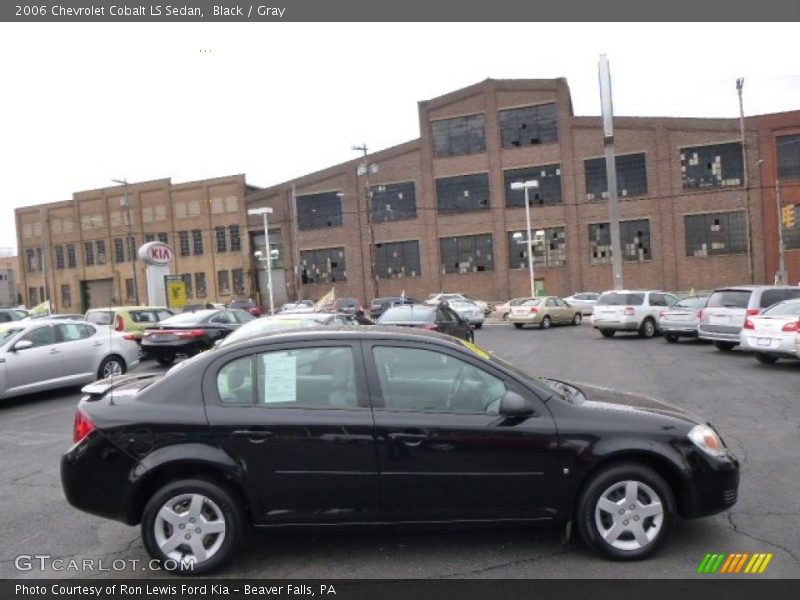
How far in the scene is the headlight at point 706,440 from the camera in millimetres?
4375

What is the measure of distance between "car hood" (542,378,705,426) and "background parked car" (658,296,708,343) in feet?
49.5

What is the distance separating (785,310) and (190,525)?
40.4 ft

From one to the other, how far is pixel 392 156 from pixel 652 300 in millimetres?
34939

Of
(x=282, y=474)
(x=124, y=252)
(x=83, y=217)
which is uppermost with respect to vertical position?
(x=83, y=217)

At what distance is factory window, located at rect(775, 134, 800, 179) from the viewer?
147 feet

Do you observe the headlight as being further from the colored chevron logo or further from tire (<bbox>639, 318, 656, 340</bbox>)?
tire (<bbox>639, 318, 656, 340</bbox>)

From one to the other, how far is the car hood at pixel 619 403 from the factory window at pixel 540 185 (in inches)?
Result: 1820

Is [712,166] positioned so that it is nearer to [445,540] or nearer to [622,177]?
[622,177]

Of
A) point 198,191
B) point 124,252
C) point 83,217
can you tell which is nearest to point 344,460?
point 198,191

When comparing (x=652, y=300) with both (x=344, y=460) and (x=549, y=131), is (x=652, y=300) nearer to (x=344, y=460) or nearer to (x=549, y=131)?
(x=344, y=460)

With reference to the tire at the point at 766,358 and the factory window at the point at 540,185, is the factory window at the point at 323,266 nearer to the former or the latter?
the factory window at the point at 540,185

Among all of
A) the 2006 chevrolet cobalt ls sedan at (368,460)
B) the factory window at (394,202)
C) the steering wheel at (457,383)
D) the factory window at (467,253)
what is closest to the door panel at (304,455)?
the 2006 chevrolet cobalt ls sedan at (368,460)

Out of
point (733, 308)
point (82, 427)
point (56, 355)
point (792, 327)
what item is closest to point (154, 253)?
point (56, 355)

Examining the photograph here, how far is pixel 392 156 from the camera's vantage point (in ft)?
176
